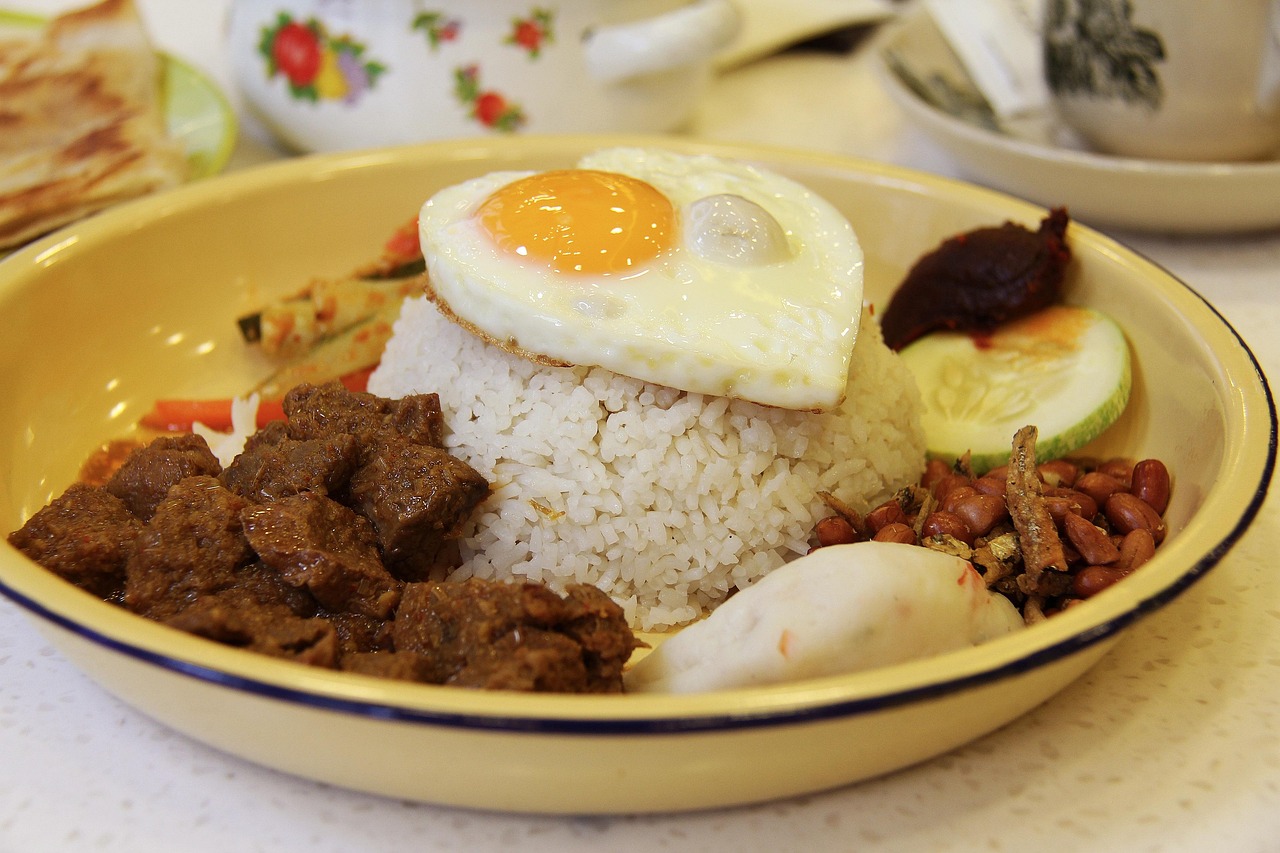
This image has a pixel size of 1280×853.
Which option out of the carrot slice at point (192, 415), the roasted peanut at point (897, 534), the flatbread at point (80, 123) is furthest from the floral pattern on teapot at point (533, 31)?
the roasted peanut at point (897, 534)

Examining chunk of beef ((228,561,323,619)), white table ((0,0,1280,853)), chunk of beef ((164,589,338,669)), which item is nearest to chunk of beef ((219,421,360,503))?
chunk of beef ((228,561,323,619))

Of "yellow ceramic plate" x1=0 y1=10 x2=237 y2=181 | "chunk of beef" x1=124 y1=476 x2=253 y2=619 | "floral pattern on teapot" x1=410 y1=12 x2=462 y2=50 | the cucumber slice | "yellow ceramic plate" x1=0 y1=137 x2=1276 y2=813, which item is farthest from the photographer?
"yellow ceramic plate" x1=0 y1=10 x2=237 y2=181

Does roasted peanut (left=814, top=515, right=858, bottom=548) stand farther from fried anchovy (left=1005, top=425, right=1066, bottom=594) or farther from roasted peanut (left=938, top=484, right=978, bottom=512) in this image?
fried anchovy (left=1005, top=425, right=1066, bottom=594)

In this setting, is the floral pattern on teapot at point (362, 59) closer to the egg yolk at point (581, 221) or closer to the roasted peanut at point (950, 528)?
the egg yolk at point (581, 221)

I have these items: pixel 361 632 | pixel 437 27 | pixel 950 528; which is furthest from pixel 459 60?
pixel 950 528

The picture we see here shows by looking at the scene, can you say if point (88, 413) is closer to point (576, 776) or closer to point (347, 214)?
point (347, 214)

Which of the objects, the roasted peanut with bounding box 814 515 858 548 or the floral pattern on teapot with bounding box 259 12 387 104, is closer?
the roasted peanut with bounding box 814 515 858 548
